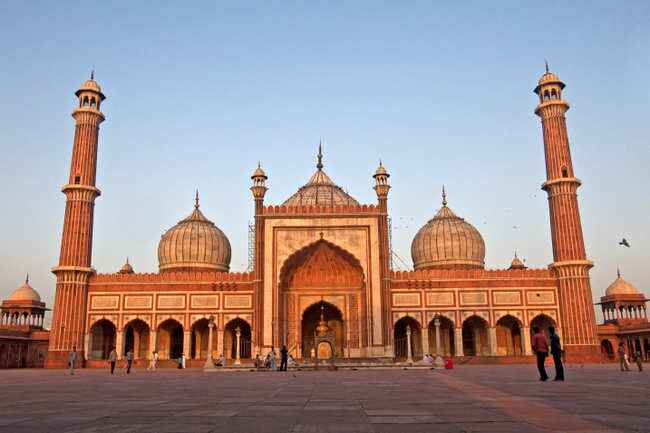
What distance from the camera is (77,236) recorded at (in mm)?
34750

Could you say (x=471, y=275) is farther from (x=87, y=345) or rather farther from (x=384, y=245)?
(x=87, y=345)

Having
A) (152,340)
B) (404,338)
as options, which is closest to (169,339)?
(152,340)

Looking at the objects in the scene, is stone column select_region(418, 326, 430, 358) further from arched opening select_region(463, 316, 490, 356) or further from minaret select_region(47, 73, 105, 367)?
minaret select_region(47, 73, 105, 367)

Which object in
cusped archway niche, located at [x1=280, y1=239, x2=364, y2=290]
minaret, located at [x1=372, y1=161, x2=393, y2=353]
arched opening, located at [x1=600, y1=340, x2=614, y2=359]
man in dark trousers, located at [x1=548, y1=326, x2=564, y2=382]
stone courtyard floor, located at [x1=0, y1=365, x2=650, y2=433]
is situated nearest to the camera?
stone courtyard floor, located at [x1=0, y1=365, x2=650, y2=433]

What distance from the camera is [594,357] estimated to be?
32844 mm

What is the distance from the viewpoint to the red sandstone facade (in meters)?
33.8

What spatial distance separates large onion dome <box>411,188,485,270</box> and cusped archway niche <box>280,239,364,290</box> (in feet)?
26.2

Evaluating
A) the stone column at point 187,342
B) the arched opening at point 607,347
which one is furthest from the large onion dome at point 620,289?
the stone column at point 187,342

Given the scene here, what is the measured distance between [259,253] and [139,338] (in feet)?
31.7

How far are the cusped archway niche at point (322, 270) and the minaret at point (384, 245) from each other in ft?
5.57

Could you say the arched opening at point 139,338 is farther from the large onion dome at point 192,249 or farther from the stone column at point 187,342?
the large onion dome at point 192,249

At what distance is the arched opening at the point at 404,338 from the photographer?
35.7 m

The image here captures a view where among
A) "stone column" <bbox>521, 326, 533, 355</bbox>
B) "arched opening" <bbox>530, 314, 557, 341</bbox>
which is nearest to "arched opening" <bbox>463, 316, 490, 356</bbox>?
"stone column" <bbox>521, 326, 533, 355</bbox>

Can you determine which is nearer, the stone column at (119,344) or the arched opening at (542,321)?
the stone column at (119,344)
